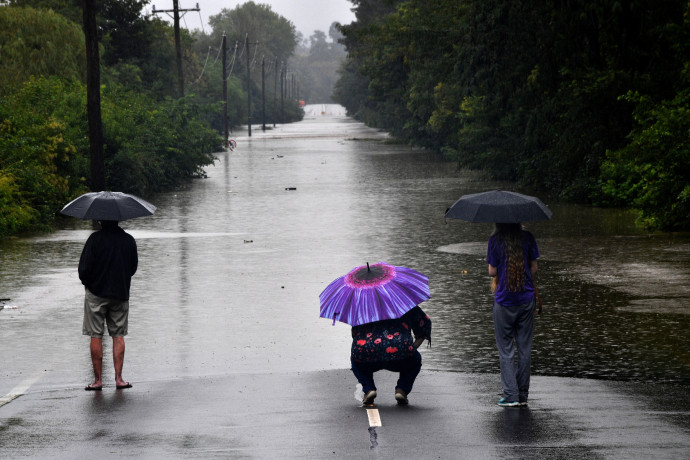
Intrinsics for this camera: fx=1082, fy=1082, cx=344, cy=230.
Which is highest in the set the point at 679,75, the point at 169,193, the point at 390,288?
the point at 679,75

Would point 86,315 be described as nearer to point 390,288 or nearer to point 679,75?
point 390,288

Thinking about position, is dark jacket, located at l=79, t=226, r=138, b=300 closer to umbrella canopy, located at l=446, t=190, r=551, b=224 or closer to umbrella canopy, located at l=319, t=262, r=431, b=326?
umbrella canopy, located at l=319, t=262, r=431, b=326

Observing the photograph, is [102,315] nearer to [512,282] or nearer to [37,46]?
[512,282]

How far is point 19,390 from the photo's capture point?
9422 mm

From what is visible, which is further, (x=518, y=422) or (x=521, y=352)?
(x=521, y=352)

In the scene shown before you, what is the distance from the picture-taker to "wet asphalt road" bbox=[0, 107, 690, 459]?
288 inches

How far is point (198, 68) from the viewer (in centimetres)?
9725

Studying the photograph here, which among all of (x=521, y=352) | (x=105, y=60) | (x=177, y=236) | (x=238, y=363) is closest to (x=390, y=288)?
(x=521, y=352)

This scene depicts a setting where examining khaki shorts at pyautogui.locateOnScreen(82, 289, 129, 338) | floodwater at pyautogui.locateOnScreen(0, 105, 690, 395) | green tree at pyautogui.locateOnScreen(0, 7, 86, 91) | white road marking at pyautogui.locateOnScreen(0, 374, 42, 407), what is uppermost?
green tree at pyautogui.locateOnScreen(0, 7, 86, 91)

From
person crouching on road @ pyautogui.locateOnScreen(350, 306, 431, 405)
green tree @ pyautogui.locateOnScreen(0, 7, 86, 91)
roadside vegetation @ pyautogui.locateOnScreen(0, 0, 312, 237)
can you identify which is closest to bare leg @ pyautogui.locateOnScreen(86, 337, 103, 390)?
person crouching on road @ pyautogui.locateOnScreen(350, 306, 431, 405)

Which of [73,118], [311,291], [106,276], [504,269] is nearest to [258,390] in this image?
[106,276]

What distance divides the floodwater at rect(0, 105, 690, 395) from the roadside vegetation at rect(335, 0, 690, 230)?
110 centimetres

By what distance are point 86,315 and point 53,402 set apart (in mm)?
916

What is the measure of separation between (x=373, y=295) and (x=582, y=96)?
18.9m
